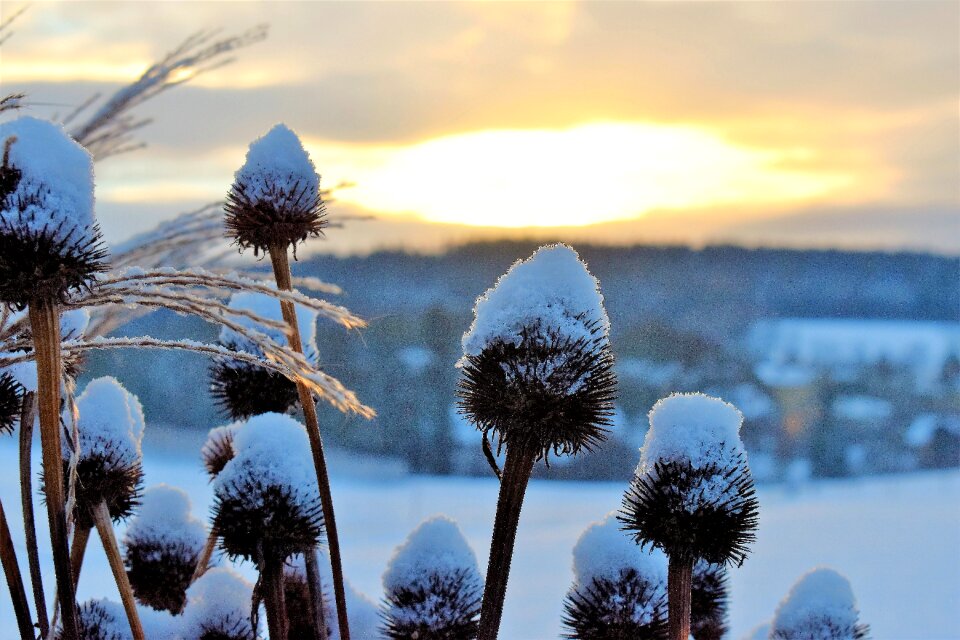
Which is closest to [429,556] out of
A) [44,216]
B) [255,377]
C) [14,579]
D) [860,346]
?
[255,377]

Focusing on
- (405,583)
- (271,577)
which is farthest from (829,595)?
(271,577)

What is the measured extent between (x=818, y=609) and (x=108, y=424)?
2.50 ft

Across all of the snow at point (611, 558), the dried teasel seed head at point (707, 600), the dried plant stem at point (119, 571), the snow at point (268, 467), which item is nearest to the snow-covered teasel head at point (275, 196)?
the snow at point (268, 467)

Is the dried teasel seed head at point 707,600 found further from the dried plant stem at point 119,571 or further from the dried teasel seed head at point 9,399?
the dried teasel seed head at point 9,399

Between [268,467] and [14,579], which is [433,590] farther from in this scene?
[14,579]

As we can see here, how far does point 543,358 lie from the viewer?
0.67m

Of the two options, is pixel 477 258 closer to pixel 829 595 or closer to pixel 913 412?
pixel 913 412

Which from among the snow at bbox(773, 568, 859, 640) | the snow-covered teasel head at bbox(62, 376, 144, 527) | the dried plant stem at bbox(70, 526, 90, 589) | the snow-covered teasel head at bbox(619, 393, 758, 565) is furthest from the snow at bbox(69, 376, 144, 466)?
the snow at bbox(773, 568, 859, 640)

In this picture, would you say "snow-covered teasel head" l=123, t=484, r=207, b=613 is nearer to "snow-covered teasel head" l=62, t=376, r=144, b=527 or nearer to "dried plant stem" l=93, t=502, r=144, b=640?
"snow-covered teasel head" l=62, t=376, r=144, b=527

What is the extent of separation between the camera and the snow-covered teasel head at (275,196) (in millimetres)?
855

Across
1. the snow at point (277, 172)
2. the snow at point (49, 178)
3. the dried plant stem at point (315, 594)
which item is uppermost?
the snow at point (277, 172)

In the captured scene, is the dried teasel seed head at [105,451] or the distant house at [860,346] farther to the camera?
the distant house at [860,346]

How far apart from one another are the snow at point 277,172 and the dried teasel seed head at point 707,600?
1.91 ft

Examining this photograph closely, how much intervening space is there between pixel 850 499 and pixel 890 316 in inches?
136
